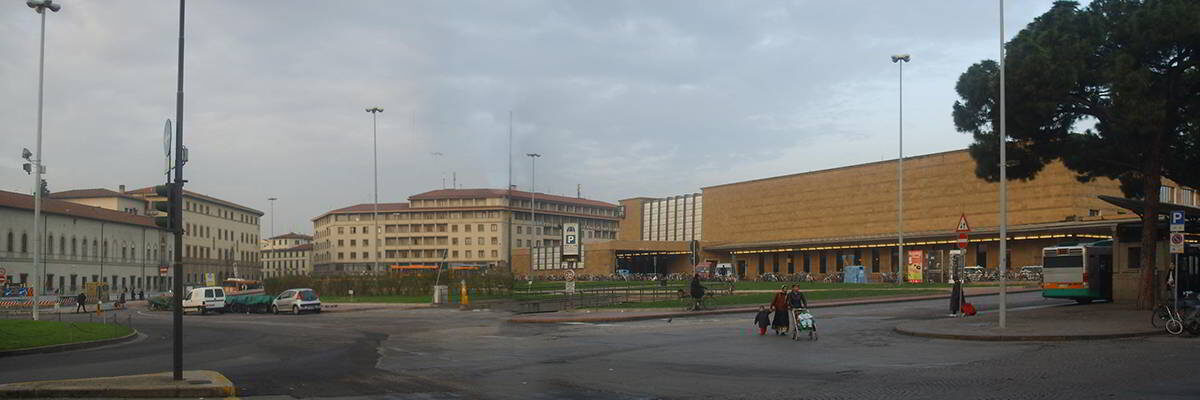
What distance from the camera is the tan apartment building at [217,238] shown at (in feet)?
404

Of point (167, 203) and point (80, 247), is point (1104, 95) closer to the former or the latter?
point (167, 203)

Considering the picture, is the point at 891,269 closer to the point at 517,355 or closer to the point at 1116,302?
the point at 1116,302

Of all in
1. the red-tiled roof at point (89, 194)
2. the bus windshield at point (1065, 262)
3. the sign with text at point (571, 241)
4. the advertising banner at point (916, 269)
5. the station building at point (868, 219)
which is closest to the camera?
the bus windshield at point (1065, 262)

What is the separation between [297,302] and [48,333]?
2244 centimetres

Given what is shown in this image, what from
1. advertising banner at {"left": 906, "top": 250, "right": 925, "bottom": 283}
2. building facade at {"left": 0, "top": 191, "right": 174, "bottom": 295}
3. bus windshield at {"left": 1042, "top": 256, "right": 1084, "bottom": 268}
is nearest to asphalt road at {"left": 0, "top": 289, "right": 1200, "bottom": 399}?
bus windshield at {"left": 1042, "top": 256, "right": 1084, "bottom": 268}

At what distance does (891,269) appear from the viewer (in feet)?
292

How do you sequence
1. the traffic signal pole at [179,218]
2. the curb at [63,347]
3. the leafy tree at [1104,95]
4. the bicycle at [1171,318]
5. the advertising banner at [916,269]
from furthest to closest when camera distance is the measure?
the advertising banner at [916,269]
the leafy tree at [1104,95]
the curb at [63,347]
the bicycle at [1171,318]
the traffic signal pole at [179,218]

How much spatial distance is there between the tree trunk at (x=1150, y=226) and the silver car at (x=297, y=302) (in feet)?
121

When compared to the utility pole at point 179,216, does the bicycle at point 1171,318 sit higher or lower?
lower

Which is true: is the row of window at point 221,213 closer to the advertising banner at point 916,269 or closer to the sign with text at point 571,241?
the advertising banner at point 916,269

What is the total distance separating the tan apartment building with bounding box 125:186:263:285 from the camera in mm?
123188

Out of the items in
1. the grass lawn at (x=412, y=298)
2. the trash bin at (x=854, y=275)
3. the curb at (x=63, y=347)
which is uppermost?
the curb at (x=63, y=347)

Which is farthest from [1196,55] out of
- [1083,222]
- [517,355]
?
[1083,222]

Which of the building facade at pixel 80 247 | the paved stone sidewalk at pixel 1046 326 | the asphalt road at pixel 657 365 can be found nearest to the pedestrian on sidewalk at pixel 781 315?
the asphalt road at pixel 657 365
